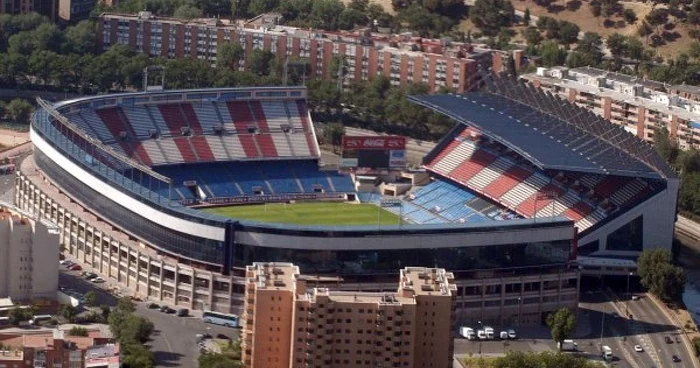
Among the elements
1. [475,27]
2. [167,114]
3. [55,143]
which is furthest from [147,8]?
[55,143]

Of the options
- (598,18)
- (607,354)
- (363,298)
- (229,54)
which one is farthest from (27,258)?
(598,18)

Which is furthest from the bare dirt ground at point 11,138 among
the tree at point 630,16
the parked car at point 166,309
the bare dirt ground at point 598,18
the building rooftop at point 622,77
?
the tree at point 630,16

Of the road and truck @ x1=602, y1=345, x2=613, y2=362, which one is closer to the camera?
the road

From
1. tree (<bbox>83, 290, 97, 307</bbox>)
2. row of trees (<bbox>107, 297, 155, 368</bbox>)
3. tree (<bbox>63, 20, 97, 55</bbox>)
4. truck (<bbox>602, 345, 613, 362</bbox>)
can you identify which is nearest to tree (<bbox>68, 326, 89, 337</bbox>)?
row of trees (<bbox>107, 297, 155, 368</bbox>)

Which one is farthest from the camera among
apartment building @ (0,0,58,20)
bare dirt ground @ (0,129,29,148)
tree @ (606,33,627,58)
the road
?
apartment building @ (0,0,58,20)

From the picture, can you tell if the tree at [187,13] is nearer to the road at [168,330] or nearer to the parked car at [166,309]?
the road at [168,330]

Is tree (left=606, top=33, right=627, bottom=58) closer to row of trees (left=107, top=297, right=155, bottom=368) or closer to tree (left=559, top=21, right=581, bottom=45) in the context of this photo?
tree (left=559, top=21, right=581, bottom=45)

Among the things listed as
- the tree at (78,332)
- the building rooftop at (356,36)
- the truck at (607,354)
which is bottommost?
the truck at (607,354)
